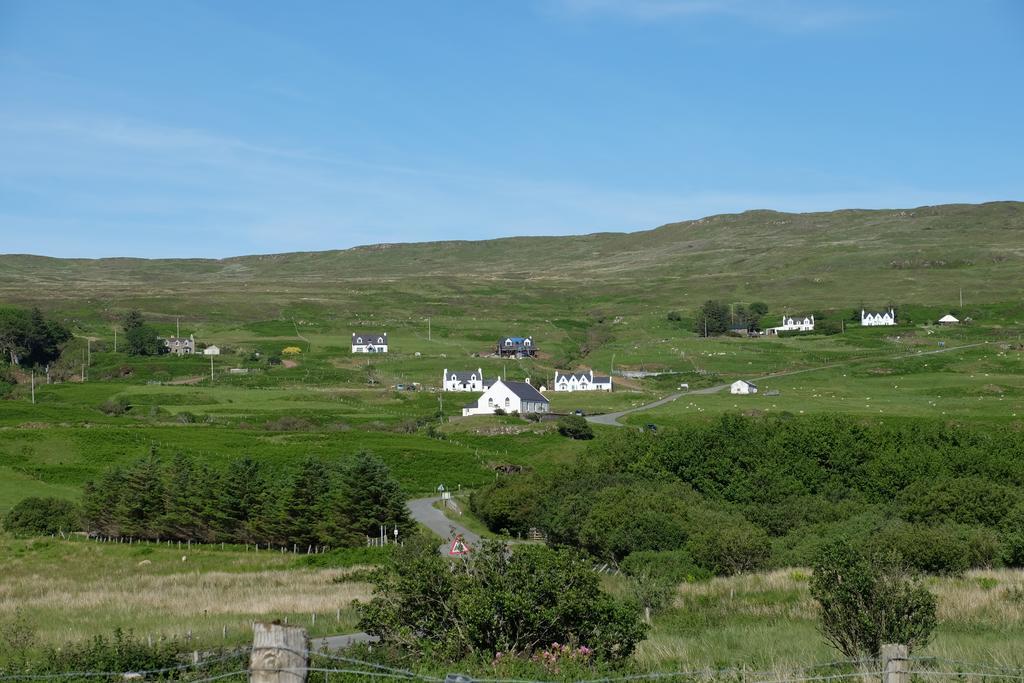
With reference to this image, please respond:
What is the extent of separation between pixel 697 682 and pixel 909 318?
182 metres

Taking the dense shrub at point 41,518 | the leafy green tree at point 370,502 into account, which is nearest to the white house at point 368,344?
the dense shrub at point 41,518

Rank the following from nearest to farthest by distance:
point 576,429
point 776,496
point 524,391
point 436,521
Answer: point 436,521 → point 776,496 → point 576,429 → point 524,391

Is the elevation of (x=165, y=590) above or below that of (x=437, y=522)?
above

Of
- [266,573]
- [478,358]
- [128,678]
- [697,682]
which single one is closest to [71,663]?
[128,678]

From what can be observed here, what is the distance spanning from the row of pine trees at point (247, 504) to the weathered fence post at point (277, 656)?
151ft

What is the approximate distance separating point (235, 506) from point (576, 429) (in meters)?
40.8

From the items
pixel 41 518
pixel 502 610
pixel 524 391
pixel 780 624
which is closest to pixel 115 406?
pixel 524 391

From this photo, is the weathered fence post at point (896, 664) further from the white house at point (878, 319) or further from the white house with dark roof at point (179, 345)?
the white house at point (878, 319)

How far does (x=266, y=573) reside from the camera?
4534 cm

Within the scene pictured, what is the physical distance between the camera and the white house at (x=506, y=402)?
11250 centimetres

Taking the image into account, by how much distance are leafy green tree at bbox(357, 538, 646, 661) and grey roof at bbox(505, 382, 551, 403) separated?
94.9 metres

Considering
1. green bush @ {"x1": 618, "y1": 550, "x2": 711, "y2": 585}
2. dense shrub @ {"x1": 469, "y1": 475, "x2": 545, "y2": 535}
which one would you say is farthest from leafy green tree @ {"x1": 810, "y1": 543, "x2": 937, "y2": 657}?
dense shrub @ {"x1": 469, "y1": 475, "x2": 545, "y2": 535}

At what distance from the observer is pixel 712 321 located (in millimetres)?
182750

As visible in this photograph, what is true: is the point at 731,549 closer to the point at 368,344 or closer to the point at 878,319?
the point at 368,344
